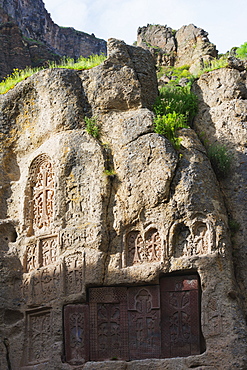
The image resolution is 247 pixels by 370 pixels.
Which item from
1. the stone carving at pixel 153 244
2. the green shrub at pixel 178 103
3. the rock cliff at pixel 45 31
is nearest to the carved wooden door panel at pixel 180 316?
the stone carving at pixel 153 244

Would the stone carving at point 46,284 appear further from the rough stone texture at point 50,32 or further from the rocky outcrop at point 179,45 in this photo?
the rough stone texture at point 50,32

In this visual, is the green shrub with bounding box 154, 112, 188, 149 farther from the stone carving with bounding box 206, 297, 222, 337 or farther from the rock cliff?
the rock cliff

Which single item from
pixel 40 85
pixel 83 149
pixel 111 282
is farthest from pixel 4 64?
pixel 111 282

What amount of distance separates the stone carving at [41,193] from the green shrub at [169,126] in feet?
10.3

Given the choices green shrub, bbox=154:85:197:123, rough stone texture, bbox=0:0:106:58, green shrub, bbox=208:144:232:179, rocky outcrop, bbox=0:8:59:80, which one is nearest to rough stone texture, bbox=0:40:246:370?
green shrub, bbox=154:85:197:123

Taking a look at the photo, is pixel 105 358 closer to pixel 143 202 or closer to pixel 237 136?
pixel 143 202

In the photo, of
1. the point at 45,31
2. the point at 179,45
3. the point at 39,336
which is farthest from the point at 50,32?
the point at 39,336

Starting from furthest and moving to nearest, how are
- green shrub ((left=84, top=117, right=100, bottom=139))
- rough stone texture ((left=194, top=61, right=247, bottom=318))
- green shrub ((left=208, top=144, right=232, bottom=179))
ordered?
green shrub ((left=84, top=117, right=100, bottom=139))
green shrub ((left=208, top=144, right=232, bottom=179))
rough stone texture ((left=194, top=61, right=247, bottom=318))

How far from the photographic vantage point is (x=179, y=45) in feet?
97.4

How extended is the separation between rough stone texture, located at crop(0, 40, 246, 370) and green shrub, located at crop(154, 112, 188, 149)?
0.24 m

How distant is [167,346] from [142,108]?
6.44 meters

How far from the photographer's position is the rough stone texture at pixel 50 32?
49188 mm

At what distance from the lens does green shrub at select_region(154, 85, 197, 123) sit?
58.1 ft

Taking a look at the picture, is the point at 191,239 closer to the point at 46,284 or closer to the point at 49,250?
the point at 49,250
